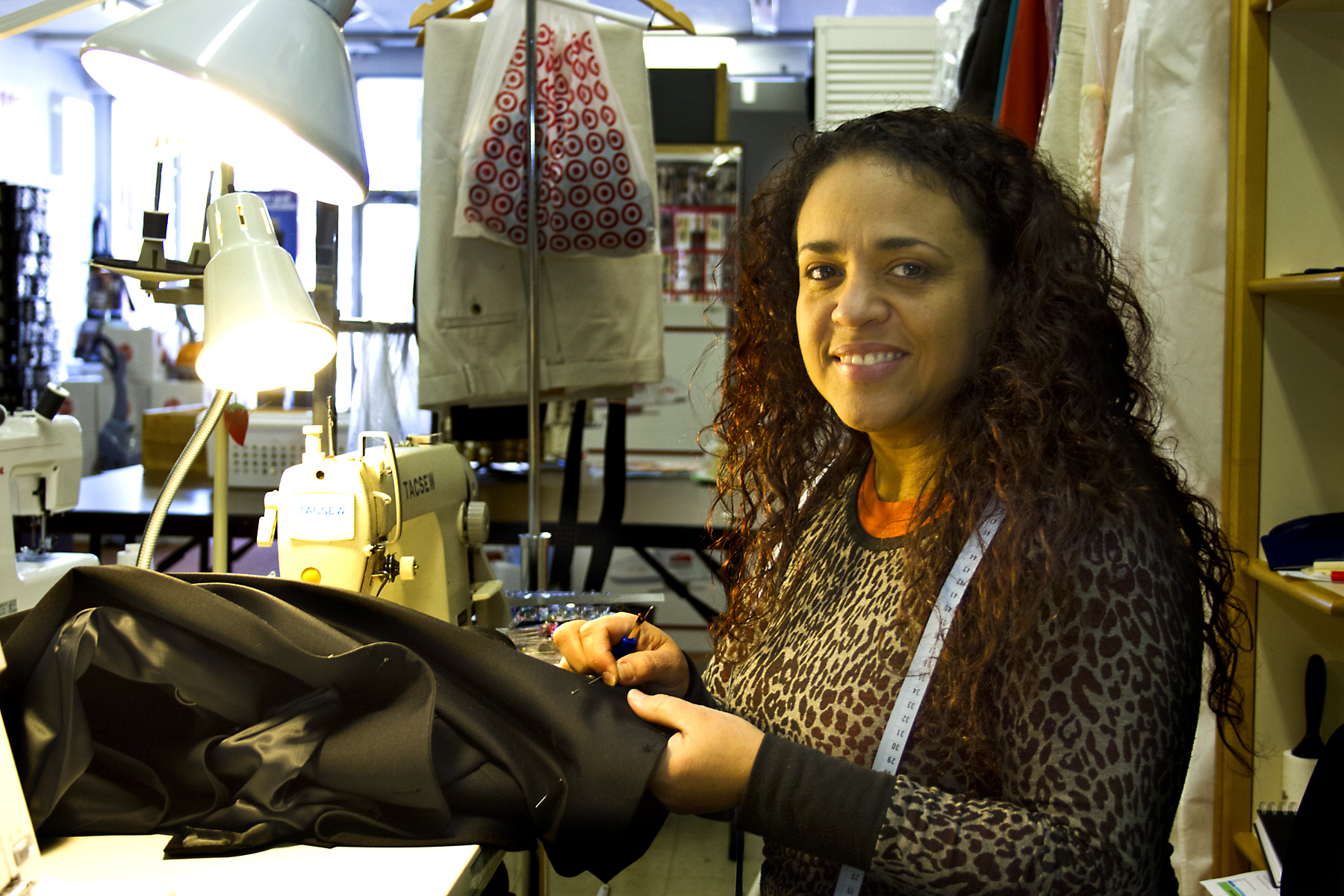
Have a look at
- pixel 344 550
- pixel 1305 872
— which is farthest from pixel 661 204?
pixel 1305 872

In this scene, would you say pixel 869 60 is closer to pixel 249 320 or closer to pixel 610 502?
pixel 610 502

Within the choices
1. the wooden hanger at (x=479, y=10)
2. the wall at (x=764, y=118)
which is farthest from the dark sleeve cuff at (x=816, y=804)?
the wall at (x=764, y=118)

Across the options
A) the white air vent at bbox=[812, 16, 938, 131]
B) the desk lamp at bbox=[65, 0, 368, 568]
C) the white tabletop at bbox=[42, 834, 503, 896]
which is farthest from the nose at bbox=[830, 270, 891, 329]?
the white air vent at bbox=[812, 16, 938, 131]

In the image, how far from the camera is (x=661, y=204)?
4805 mm

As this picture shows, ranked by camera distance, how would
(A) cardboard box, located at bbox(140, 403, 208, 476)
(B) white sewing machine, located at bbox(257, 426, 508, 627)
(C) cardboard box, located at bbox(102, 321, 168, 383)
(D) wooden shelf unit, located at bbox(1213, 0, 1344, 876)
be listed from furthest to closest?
(C) cardboard box, located at bbox(102, 321, 168, 383), (A) cardboard box, located at bbox(140, 403, 208, 476), (D) wooden shelf unit, located at bbox(1213, 0, 1344, 876), (B) white sewing machine, located at bbox(257, 426, 508, 627)

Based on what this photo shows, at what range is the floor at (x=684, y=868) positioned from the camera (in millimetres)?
2479

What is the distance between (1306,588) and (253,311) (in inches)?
58.0

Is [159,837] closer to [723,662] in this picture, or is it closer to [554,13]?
[723,662]

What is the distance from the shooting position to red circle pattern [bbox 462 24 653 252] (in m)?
2.11

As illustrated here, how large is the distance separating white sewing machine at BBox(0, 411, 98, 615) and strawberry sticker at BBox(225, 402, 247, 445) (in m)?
0.34

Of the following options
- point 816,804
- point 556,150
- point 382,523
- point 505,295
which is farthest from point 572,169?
point 816,804

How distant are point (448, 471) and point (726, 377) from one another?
0.51 m

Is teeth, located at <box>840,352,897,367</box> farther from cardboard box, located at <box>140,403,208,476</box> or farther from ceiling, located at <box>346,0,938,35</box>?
ceiling, located at <box>346,0,938,35</box>

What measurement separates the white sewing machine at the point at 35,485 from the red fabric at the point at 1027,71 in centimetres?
187
